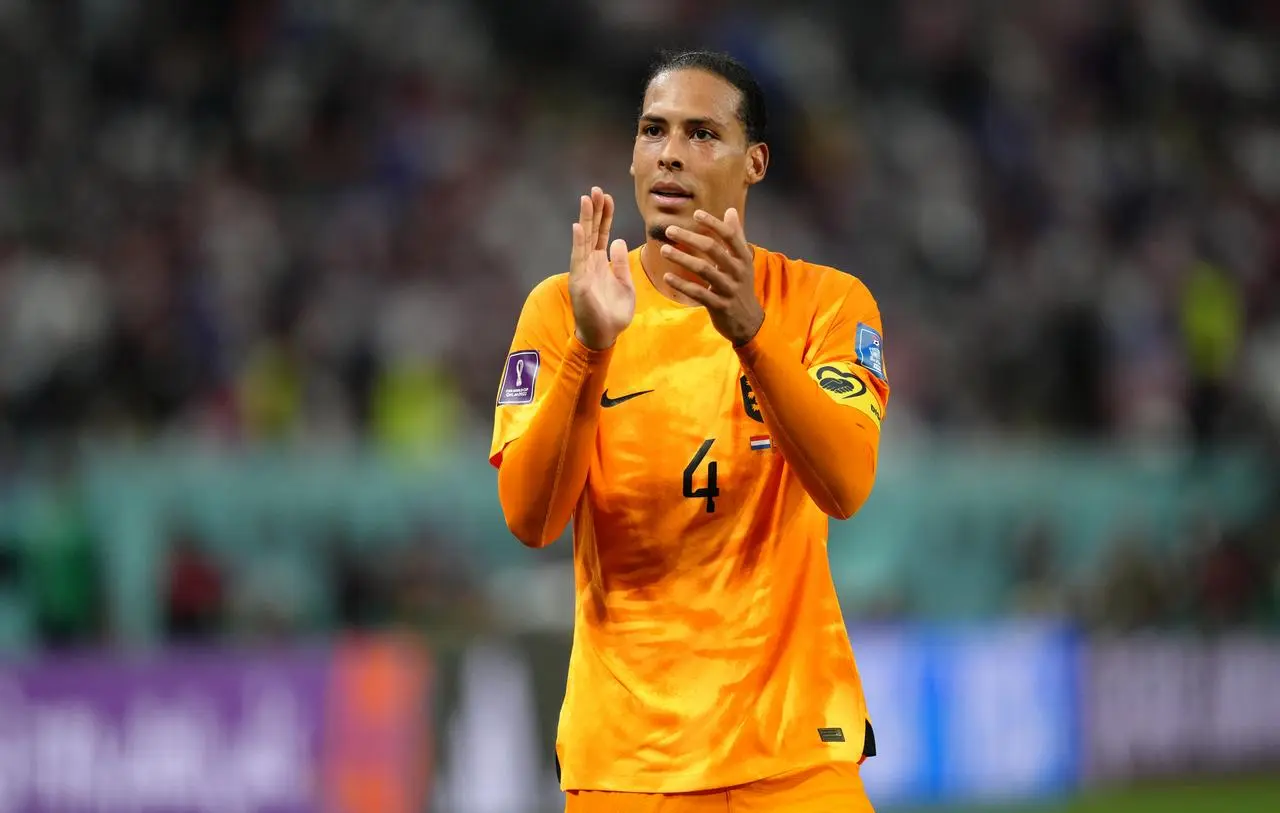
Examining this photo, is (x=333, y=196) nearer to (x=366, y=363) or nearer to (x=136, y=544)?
(x=366, y=363)

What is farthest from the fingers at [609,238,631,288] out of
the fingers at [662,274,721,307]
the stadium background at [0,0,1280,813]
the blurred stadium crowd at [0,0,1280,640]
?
the blurred stadium crowd at [0,0,1280,640]

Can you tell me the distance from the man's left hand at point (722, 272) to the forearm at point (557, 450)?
0.84 feet

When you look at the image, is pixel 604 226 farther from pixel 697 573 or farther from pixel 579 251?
pixel 697 573

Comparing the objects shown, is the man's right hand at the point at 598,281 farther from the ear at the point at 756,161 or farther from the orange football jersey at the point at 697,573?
the ear at the point at 756,161

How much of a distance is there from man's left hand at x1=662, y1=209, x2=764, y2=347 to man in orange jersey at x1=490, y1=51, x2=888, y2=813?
5.4 inches

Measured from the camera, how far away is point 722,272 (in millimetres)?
3330

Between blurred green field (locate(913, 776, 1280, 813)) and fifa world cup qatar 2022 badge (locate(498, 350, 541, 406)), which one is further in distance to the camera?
blurred green field (locate(913, 776, 1280, 813))

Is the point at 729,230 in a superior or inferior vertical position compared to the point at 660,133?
inferior

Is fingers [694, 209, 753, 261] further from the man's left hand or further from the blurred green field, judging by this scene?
the blurred green field

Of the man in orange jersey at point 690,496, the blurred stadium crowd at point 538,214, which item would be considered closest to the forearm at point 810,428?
the man in orange jersey at point 690,496

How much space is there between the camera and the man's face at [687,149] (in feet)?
12.1

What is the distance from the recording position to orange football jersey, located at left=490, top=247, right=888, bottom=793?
360cm

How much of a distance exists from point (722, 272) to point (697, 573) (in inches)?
24.8

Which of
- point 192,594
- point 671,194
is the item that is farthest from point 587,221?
point 192,594
